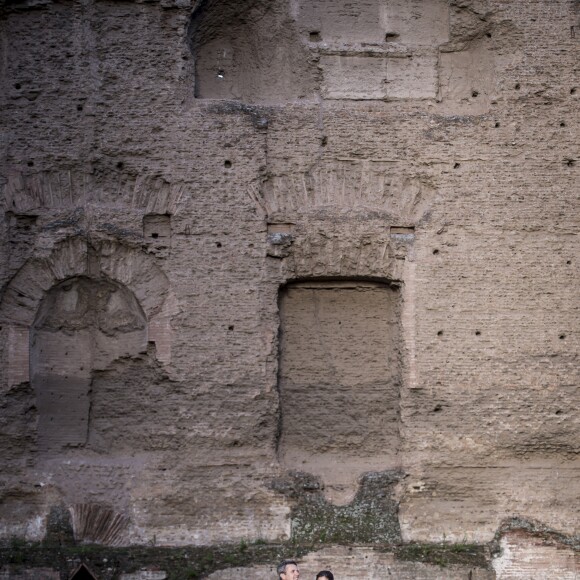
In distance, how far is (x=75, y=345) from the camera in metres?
10.7

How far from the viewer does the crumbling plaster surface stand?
34.2 ft

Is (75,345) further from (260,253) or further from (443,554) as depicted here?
(443,554)

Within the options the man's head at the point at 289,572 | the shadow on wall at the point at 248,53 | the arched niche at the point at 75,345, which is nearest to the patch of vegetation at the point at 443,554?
the arched niche at the point at 75,345

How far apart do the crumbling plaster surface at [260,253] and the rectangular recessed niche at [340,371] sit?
246 millimetres

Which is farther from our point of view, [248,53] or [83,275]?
[248,53]

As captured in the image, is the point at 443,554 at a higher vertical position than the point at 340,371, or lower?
lower

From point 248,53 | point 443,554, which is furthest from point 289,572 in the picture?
point 248,53

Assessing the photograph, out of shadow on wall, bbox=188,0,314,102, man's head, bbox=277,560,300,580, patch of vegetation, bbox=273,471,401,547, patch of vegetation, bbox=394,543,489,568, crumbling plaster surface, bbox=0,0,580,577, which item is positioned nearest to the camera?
man's head, bbox=277,560,300,580

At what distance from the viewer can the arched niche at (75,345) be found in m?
10.6

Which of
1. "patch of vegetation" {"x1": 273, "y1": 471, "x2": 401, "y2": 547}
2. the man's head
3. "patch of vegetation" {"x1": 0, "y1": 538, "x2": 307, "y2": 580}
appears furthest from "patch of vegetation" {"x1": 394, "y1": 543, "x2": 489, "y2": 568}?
the man's head

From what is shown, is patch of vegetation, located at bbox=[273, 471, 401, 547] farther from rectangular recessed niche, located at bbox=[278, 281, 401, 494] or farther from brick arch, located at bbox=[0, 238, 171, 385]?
brick arch, located at bbox=[0, 238, 171, 385]

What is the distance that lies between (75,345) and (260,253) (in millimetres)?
1934

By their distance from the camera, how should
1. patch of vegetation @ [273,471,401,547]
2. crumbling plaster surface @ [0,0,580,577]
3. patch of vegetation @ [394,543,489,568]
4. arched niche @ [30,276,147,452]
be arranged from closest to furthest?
patch of vegetation @ [394,543,489,568] → patch of vegetation @ [273,471,401,547] → crumbling plaster surface @ [0,0,580,577] → arched niche @ [30,276,147,452]

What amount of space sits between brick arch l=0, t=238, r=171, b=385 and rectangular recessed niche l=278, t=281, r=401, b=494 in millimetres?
1169
